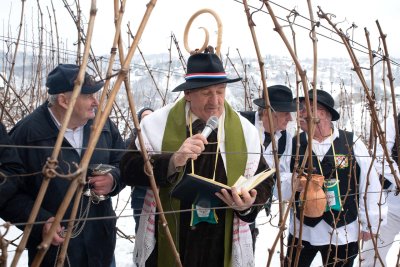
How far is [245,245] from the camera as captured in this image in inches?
71.0

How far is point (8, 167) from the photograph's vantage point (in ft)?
5.91

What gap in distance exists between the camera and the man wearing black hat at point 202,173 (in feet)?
5.87

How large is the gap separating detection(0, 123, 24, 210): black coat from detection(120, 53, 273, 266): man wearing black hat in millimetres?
499

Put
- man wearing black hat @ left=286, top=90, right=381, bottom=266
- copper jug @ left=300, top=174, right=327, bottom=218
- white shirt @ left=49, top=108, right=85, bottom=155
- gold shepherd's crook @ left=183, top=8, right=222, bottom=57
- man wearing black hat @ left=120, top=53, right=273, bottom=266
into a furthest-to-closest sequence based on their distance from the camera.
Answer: man wearing black hat @ left=286, top=90, right=381, bottom=266, copper jug @ left=300, top=174, right=327, bottom=218, white shirt @ left=49, top=108, right=85, bottom=155, man wearing black hat @ left=120, top=53, right=273, bottom=266, gold shepherd's crook @ left=183, top=8, right=222, bottom=57

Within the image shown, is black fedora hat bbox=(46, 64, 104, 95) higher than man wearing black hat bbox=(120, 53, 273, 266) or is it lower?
higher

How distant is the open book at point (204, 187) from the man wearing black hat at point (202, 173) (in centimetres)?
9

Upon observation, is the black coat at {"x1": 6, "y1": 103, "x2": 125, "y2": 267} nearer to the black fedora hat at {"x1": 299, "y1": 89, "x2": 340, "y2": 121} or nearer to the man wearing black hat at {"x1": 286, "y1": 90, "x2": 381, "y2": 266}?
the man wearing black hat at {"x1": 286, "y1": 90, "x2": 381, "y2": 266}

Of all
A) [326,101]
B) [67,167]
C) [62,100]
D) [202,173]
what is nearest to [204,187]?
[202,173]

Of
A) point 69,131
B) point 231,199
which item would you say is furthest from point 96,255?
point 231,199

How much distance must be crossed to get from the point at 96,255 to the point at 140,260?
438 mm

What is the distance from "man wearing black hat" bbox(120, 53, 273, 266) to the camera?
1.79m

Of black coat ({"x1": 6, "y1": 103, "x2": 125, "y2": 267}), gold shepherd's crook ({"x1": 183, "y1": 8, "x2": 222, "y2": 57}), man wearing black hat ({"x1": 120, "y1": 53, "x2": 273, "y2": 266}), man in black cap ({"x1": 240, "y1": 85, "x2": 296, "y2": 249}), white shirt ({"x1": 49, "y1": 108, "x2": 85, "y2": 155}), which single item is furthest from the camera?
man in black cap ({"x1": 240, "y1": 85, "x2": 296, "y2": 249})

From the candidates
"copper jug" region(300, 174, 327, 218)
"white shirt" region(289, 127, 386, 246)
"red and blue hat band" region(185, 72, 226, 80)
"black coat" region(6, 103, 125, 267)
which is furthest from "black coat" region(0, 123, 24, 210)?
"white shirt" region(289, 127, 386, 246)

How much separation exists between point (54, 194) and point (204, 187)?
2.86ft
